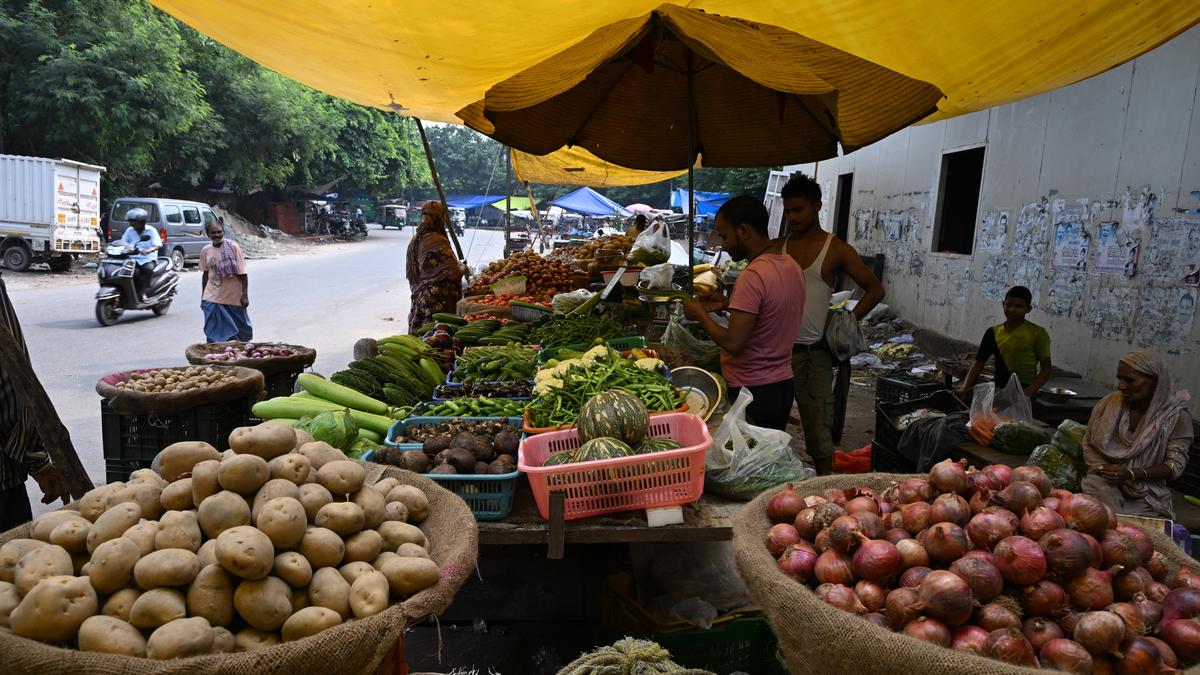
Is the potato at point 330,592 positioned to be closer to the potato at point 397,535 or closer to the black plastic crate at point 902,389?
the potato at point 397,535

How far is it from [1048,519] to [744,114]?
4915 mm

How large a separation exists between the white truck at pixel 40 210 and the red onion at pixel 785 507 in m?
21.0

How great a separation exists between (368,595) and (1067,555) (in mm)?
1787

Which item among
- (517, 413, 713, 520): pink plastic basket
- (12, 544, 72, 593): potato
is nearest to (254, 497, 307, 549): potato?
(12, 544, 72, 593): potato

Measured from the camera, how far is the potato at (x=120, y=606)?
1639 millimetres

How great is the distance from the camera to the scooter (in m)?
11.9

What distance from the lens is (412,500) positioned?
224 cm

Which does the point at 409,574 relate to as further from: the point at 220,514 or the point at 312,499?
the point at 220,514

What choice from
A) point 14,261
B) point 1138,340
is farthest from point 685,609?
point 14,261

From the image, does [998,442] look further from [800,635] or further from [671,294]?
[800,635]

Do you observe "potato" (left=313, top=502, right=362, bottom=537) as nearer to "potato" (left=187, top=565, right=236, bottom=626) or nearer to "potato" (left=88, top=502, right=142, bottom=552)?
"potato" (left=187, top=565, right=236, bottom=626)

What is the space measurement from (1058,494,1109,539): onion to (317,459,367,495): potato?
203 cm

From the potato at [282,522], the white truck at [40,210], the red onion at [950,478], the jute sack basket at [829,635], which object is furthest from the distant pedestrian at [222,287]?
the white truck at [40,210]

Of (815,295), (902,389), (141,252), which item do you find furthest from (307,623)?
(141,252)
